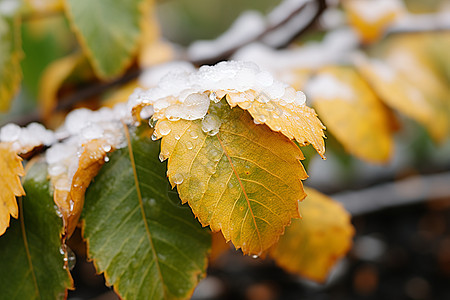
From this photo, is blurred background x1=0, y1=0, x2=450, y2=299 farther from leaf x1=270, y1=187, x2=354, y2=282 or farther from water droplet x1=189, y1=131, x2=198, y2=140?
water droplet x1=189, y1=131, x2=198, y2=140

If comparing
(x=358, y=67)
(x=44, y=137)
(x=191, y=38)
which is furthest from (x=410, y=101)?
(x=191, y=38)

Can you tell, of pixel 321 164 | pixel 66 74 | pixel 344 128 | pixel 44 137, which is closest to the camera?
pixel 44 137

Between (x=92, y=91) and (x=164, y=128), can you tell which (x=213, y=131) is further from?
(x=92, y=91)

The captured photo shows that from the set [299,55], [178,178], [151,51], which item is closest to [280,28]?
[299,55]

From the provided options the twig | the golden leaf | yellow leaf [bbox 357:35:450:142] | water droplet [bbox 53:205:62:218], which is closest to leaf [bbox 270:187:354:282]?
yellow leaf [bbox 357:35:450:142]

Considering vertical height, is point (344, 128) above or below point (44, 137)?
below

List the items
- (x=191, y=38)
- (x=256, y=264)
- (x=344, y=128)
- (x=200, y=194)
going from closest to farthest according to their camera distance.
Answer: (x=200, y=194) → (x=344, y=128) → (x=256, y=264) → (x=191, y=38)

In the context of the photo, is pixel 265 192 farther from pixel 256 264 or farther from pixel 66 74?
pixel 256 264
